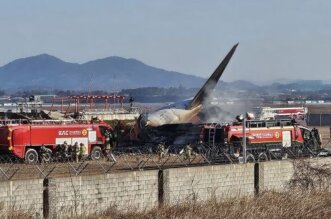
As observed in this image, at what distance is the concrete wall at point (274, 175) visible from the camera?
2564 cm

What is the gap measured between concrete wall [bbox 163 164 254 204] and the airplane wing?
115ft

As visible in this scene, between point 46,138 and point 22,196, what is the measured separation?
24951mm

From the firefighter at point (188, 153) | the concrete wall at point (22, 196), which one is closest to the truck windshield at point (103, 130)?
the firefighter at point (188, 153)

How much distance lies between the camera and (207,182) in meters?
23.7

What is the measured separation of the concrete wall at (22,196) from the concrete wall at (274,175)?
881 cm

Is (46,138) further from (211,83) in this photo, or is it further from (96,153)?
(211,83)

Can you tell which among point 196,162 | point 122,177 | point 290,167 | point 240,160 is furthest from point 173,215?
point 196,162

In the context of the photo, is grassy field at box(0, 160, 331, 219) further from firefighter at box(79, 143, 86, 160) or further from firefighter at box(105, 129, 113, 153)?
firefighter at box(105, 129, 113, 153)

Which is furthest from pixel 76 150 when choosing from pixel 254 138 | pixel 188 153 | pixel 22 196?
pixel 22 196

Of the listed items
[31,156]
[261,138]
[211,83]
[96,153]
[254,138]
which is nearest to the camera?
[31,156]

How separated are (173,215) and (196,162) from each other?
19.1 meters

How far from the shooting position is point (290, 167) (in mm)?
Answer: 27281

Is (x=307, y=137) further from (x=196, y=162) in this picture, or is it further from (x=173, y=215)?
(x=173, y=215)

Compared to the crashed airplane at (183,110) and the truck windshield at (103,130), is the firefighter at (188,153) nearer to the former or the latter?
the truck windshield at (103,130)
